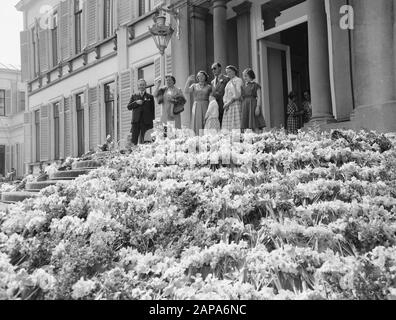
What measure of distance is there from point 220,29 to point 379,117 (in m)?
5.22

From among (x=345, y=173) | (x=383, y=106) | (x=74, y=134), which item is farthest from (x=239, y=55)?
(x=74, y=134)

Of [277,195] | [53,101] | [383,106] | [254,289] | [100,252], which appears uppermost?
[53,101]

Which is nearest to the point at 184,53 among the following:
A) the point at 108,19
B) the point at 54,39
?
the point at 108,19

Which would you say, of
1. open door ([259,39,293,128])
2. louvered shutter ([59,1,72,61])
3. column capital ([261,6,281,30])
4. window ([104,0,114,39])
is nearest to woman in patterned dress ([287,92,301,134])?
open door ([259,39,293,128])

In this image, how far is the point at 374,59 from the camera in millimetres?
7969

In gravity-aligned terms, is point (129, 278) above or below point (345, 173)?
below

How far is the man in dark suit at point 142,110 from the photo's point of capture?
1002cm

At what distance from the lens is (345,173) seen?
5562 mm

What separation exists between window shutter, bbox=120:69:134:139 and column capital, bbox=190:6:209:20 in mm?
3477

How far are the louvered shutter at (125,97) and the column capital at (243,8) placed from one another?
4439mm

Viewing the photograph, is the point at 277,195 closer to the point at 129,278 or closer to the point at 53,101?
the point at 129,278

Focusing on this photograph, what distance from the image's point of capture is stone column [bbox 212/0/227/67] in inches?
456

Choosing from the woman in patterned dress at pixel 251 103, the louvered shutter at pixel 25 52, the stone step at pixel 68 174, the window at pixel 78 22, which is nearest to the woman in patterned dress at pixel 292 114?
the woman in patterned dress at pixel 251 103

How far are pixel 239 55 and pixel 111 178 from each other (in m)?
6.70
